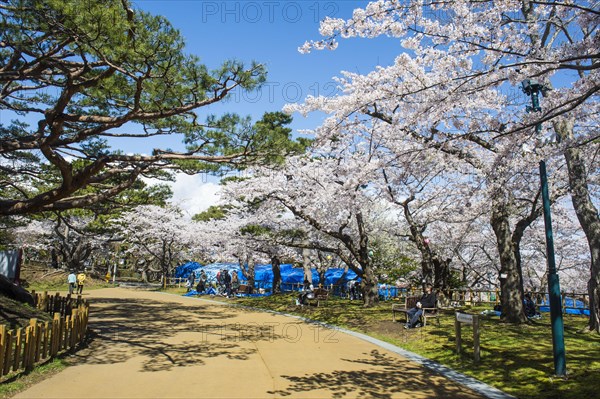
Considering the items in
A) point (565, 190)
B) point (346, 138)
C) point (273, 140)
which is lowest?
point (565, 190)

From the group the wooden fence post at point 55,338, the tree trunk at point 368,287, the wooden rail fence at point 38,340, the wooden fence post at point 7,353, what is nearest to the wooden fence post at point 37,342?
the wooden rail fence at point 38,340

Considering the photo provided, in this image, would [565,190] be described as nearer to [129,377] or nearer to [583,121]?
[583,121]

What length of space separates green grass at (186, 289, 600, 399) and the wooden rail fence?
738 cm

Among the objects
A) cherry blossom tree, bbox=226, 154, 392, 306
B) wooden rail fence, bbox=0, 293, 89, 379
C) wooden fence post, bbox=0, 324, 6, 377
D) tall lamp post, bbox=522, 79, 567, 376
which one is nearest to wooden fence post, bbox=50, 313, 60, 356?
wooden rail fence, bbox=0, 293, 89, 379

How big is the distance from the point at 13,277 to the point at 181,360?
1737 cm

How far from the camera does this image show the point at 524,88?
26.3 ft

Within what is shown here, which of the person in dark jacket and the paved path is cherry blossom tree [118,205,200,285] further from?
the person in dark jacket

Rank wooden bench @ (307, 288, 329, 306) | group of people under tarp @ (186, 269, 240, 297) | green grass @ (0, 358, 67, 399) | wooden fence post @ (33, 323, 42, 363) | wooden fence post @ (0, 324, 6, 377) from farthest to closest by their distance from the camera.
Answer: group of people under tarp @ (186, 269, 240, 297) < wooden bench @ (307, 288, 329, 306) < wooden fence post @ (33, 323, 42, 363) < wooden fence post @ (0, 324, 6, 377) < green grass @ (0, 358, 67, 399)

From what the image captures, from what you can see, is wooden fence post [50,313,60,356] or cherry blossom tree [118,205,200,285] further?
cherry blossom tree [118,205,200,285]

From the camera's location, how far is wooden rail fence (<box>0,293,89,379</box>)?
6.09 metres

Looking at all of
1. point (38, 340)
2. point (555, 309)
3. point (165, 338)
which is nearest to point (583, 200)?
point (555, 309)

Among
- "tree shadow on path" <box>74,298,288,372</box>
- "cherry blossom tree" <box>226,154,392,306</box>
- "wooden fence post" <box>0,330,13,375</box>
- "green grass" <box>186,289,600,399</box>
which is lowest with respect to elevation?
"tree shadow on path" <box>74,298,288,372</box>

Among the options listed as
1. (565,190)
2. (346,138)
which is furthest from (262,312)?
(565,190)

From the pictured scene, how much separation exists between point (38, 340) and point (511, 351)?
29.0ft
